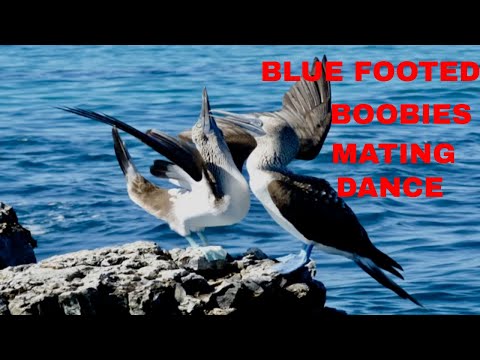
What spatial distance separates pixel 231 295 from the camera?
821cm

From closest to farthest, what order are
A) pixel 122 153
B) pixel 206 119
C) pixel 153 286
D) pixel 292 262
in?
1. pixel 153 286
2. pixel 292 262
3. pixel 206 119
4. pixel 122 153

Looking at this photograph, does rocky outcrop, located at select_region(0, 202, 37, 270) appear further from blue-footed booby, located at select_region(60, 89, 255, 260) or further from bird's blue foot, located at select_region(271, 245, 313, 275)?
bird's blue foot, located at select_region(271, 245, 313, 275)

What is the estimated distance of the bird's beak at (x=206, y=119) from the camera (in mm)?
8633

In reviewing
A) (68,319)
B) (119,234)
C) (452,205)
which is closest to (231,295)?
(68,319)

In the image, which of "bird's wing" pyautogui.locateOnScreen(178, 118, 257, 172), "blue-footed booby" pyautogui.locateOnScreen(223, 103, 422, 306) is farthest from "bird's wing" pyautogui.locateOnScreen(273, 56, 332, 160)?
"blue-footed booby" pyautogui.locateOnScreen(223, 103, 422, 306)

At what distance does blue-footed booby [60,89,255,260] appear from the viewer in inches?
338

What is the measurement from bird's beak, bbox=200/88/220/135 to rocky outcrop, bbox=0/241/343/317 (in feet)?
2.97

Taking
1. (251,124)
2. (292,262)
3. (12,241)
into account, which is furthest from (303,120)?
(12,241)

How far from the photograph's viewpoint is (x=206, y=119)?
864 centimetres

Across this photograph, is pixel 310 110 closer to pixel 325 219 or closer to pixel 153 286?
pixel 325 219

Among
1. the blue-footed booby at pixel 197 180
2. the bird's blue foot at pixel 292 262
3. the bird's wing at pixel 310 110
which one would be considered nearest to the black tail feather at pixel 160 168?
the blue-footed booby at pixel 197 180

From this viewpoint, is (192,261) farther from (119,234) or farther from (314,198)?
(119,234)

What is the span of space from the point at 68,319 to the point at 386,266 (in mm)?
2331

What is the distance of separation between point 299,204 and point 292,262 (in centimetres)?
42
